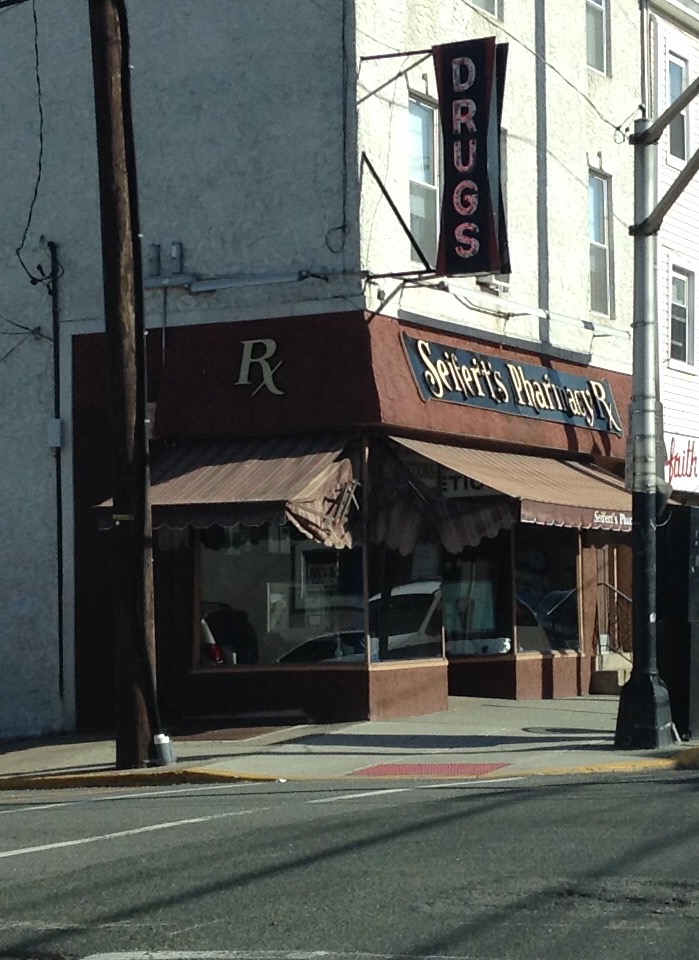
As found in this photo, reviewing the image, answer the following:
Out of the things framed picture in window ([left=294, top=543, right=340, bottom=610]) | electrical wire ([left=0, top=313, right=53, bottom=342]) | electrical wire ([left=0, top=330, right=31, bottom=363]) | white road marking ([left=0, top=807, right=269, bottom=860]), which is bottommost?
white road marking ([left=0, top=807, right=269, bottom=860])

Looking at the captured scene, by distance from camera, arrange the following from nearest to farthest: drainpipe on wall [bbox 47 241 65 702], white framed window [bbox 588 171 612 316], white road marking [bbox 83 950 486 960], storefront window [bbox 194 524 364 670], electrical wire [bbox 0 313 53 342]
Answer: white road marking [bbox 83 950 486 960]
storefront window [bbox 194 524 364 670]
drainpipe on wall [bbox 47 241 65 702]
electrical wire [bbox 0 313 53 342]
white framed window [bbox 588 171 612 316]

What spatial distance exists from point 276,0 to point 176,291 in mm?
3539

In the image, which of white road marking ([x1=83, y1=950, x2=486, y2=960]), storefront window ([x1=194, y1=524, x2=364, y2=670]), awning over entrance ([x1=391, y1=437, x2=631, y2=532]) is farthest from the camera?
storefront window ([x1=194, y1=524, x2=364, y2=670])

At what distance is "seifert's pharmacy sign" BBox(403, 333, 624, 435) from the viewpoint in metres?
18.5

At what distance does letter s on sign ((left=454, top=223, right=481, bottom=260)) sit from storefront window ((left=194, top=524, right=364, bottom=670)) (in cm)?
352

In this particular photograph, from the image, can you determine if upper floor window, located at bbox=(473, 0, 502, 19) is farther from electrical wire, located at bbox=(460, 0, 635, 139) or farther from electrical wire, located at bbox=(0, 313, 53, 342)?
electrical wire, located at bbox=(0, 313, 53, 342)

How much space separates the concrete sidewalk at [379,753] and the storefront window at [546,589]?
232cm

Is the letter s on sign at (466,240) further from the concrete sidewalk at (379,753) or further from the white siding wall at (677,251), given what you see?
the white siding wall at (677,251)

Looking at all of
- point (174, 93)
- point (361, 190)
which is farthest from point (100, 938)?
point (174, 93)

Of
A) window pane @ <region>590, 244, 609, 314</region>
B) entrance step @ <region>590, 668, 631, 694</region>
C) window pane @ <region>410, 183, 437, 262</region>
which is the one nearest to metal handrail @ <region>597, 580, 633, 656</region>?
entrance step @ <region>590, 668, 631, 694</region>

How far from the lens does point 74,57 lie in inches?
767

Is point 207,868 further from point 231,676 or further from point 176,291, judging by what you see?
A: point 176,291

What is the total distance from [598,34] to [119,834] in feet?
54.8

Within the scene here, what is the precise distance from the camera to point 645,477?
15.6m
